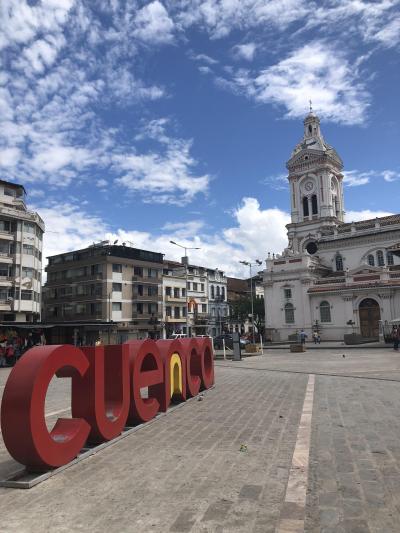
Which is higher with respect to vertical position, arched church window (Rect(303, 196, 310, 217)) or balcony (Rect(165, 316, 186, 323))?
arched church window (Rect(303, 196, 310, 217))

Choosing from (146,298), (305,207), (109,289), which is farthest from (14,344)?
(305,207)

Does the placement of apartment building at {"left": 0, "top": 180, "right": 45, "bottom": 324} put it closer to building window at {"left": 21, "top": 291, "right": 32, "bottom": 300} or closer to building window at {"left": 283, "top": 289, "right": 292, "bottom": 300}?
building window at {"left": 21, "top": 291, "right": 32, "bottom": 300}

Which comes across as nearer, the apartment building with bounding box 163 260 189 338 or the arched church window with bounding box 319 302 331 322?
the arched church window with bounding box 319 302 331 322

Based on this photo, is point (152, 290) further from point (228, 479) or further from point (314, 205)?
point (228, 479)

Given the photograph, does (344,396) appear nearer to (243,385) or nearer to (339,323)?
(243,385)

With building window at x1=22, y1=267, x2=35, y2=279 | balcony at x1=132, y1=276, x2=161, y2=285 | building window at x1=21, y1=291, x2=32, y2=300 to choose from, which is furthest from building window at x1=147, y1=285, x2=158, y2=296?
building window at x1=21, y1=291, x2=32, y2=300

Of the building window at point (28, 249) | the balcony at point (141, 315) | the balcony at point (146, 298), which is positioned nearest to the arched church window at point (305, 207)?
the balcony at point (146, 298)

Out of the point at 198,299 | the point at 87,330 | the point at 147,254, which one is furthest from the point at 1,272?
the point at 198,299

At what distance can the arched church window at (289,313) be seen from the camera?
53.4m

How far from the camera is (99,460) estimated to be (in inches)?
274

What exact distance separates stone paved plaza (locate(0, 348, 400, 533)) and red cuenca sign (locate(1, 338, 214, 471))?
1.36ft

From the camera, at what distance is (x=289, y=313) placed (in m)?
53.7

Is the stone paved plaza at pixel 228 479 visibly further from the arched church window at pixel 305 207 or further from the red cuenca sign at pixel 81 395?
the arched church window at pixel 305 207

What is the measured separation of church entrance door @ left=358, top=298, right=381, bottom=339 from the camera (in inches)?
1852
